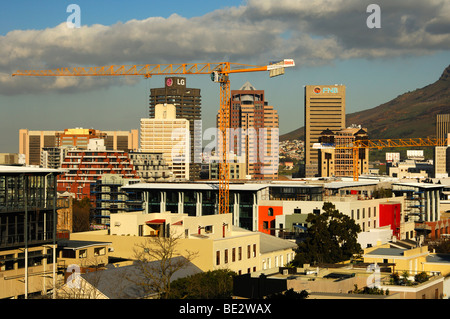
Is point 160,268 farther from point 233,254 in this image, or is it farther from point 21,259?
point 233,254

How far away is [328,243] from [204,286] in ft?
92.1

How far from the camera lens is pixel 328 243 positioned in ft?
244

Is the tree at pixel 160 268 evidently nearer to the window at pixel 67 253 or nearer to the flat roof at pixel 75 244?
the flat roof at pixel 75 244

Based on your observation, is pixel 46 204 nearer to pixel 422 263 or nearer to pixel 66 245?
pixel 66 245

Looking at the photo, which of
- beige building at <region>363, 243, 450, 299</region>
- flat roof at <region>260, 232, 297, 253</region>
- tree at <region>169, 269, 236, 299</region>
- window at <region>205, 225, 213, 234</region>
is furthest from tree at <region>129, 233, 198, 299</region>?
flat roof at <region>260, 232, 297, 253</region>

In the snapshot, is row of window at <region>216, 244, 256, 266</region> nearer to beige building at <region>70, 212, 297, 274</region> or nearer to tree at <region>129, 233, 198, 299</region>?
beige building at <region>70, 212, 297, 274</region>

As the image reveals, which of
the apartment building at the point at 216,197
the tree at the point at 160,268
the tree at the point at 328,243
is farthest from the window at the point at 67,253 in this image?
the apartment building at the point at 216,197

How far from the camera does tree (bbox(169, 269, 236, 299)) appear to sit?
152ft

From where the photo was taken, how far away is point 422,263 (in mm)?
54656

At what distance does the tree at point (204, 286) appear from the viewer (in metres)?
Result: 46.4

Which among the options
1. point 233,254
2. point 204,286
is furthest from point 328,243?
point 204,286

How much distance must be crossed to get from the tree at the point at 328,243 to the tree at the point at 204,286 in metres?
21.2

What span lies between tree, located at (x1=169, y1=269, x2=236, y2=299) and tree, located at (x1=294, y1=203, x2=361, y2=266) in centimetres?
2118
